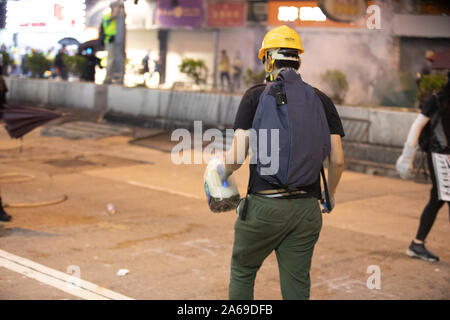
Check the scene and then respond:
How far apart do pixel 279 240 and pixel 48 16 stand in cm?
3929

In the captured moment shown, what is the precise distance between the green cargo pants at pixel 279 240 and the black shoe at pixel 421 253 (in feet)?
11.0

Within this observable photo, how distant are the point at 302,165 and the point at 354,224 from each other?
509 cm

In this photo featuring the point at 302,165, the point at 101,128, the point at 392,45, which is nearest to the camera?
the point at 302,165

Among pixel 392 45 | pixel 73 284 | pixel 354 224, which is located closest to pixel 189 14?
pixel 392 45

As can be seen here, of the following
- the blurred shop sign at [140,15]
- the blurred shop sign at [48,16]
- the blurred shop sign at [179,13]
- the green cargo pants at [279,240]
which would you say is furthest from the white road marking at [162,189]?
the blurred shop sign at [48,16]

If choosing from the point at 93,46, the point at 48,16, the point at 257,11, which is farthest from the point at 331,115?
the point at 48,16

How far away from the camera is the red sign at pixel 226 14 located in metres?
32.0

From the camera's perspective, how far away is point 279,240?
398 cm

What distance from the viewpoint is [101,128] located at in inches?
698

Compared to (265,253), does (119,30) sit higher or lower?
higher

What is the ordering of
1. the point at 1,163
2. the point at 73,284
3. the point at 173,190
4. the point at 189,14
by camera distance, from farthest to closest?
the point at 189,14 < the point at 1,163 < the point at 173,190 < the point at 73,284

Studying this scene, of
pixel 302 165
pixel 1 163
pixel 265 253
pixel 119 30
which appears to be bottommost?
pixel 1 163

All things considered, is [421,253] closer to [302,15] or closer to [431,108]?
[431,108]

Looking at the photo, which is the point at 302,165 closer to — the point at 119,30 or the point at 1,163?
the point at 1,163
